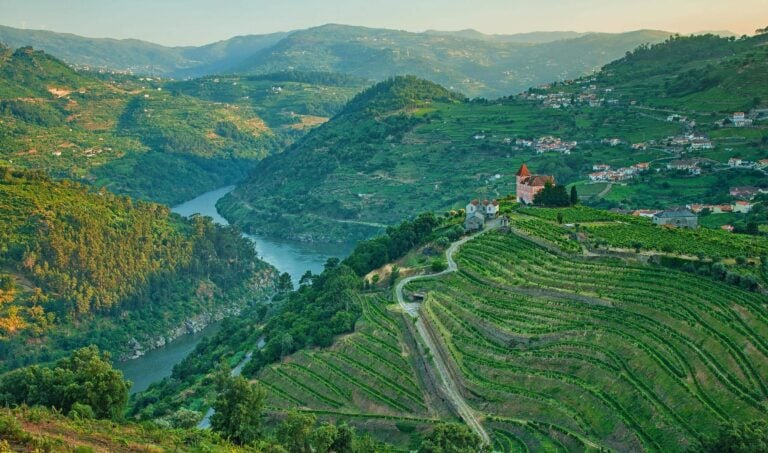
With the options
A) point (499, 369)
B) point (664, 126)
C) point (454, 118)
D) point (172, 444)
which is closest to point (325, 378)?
point (499, 369)

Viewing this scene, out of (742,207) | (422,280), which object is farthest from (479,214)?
(742,207)

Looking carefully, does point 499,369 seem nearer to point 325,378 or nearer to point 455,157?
point 325,378

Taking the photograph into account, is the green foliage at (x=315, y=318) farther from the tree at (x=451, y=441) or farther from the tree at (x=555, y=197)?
the tree at (x=451, y=441)

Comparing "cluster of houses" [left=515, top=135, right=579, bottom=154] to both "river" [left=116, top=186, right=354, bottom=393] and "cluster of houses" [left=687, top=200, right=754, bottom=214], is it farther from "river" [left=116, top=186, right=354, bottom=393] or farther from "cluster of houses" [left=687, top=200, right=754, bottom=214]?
"cluster of houses" [left=687, top=200, right=754, bottom=214]

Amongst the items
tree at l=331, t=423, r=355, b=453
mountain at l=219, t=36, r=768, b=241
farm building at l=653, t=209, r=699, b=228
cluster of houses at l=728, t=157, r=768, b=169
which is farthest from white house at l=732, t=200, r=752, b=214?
tree at l=331, t=423, r=355, b=453

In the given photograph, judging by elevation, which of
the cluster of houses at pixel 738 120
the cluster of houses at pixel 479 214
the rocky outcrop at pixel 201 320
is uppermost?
the cluster of houses at pixel 738 120

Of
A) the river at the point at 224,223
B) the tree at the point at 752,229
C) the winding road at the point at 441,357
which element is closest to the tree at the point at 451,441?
the winding road at the point at 441,357

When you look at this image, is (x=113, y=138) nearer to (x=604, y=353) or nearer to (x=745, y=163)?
(x=745, y=163)
